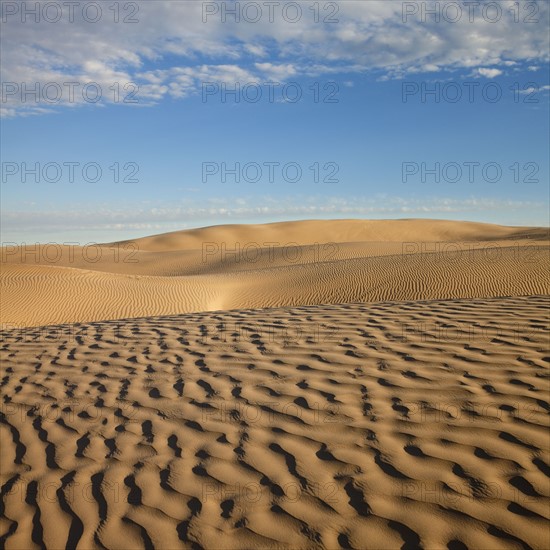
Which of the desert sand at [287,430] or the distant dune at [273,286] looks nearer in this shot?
the desert sand at [287,430]

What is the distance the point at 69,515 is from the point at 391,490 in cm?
201

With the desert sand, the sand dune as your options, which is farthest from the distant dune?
the sand dune

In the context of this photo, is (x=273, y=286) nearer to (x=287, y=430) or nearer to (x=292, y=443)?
(x=287, y=430)

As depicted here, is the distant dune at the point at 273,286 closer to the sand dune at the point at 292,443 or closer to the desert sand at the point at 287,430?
the desert sand at the point at 287,430

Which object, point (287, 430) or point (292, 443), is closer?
point (292, 443)

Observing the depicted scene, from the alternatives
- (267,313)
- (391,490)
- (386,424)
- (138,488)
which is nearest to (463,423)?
(386,424)

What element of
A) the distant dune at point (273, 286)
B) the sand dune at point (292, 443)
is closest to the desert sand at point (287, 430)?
the sand dune at point (292, 443)

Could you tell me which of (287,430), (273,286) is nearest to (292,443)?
Result: (287,430)

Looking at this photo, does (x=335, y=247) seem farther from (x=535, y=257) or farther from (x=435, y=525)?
(x=435, y=525)

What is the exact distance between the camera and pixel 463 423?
145 inches

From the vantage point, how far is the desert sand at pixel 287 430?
2908 mm

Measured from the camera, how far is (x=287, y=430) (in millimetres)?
3861

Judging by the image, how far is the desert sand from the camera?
2908 millimetres

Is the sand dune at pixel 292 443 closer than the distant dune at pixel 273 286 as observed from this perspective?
Yes
